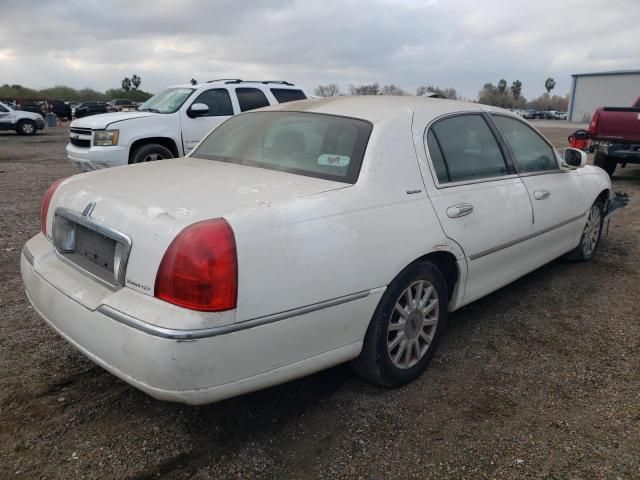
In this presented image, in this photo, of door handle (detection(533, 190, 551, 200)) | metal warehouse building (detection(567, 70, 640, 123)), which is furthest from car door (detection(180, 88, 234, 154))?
metal warehouse building (detection(567, 70, 640, 123))

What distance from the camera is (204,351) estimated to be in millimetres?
1997

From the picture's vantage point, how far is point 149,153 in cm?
834

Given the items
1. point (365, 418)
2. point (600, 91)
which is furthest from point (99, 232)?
point (600, 91)

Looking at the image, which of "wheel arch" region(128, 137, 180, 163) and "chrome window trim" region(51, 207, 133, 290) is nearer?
"chrome window trim" region(51, 207, 133, 290)

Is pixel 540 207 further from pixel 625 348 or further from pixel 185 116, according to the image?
pixel 185 116

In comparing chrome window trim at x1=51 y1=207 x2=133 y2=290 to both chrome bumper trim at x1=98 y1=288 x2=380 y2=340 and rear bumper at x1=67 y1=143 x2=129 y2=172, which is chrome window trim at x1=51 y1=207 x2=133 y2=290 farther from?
rear bumper at x1=67 y1=143 x2=129 y2=172

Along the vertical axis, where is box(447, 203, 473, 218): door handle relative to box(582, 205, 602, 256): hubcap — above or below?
above

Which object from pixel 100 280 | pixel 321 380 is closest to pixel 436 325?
pixel 321 380

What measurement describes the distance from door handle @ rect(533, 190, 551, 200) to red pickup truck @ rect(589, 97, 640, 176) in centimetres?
732

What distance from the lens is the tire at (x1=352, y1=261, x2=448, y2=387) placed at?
8.73 feet

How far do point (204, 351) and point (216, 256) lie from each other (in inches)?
14.6

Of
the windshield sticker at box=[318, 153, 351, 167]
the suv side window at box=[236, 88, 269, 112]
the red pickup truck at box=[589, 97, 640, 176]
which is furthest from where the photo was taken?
the red pickup truck at box=[589, 97, 640, 176]

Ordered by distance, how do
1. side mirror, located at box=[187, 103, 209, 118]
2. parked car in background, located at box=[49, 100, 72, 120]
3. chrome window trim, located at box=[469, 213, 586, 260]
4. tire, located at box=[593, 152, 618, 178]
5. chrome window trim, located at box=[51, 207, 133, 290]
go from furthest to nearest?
1. parked car in background, located at box=[49, 100, 72, 120]
2. tire, located at box=[593, 152, 618, 178]
3. side mirror, located at box=[187, 103, 209, 118]
4. chrome window trim, located at box=[469, 213, 586, 260]
5. chrome window trim, located at box=[51, 207, 133, 290]

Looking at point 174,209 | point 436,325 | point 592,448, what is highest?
point 174,209
